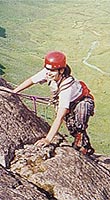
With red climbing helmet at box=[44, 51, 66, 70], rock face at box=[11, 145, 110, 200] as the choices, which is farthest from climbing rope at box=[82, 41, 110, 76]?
red climbing helmet at box=[44, 51, 66, 70]

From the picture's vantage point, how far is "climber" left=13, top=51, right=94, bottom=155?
31.0 ft

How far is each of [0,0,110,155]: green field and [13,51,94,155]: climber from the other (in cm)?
4325

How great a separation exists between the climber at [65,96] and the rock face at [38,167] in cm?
34

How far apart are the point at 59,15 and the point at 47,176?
137m

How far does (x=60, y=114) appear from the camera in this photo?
376 inches

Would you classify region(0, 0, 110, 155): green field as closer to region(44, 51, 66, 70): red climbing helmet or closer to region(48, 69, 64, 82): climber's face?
region(48, 69, 64, 82): climber's face

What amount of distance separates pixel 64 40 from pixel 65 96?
356 ft

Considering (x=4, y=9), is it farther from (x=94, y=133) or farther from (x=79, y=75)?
(x=94, y=133)

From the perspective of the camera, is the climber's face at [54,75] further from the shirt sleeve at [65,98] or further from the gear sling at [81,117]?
the gear sling at [81,117]

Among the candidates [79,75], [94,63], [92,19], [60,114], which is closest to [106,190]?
[60,114]

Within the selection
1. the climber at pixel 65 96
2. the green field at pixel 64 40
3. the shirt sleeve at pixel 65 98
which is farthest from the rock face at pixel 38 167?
the green field at pixel 64 40

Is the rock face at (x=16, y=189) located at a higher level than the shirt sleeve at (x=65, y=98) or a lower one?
lower

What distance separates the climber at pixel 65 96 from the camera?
946 cm

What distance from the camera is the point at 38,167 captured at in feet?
31.5
